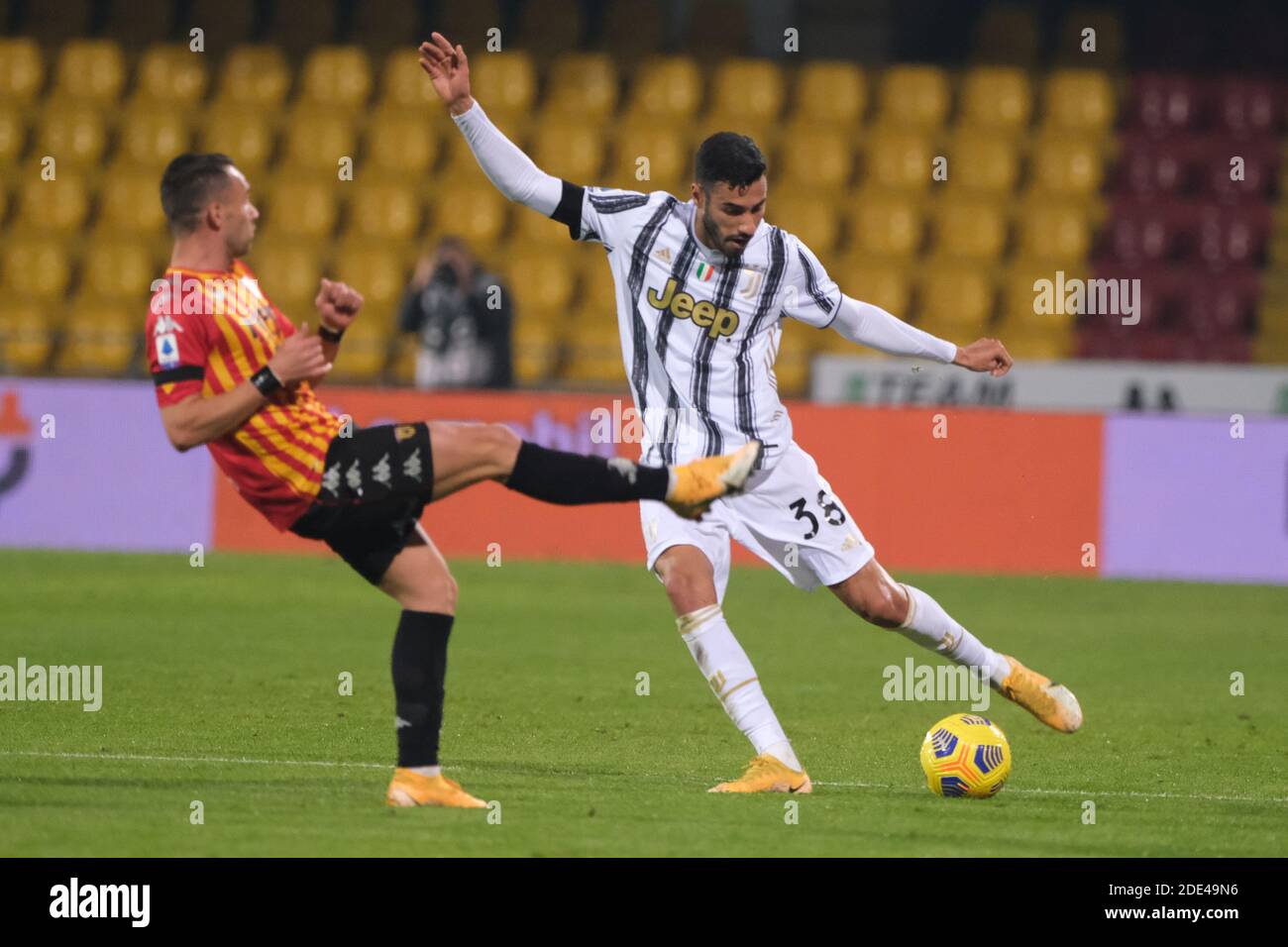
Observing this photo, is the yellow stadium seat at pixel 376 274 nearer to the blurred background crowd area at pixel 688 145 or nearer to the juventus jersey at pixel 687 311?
the blurred background crowd area at pixel 688 145

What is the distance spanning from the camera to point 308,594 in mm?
14086

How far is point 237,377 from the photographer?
6.57m

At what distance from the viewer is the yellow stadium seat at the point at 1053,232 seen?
20719mm

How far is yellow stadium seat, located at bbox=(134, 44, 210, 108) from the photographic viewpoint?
21.6 m

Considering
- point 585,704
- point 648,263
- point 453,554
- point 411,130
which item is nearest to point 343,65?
point 411,130

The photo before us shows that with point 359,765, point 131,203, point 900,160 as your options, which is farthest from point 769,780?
point 131,203

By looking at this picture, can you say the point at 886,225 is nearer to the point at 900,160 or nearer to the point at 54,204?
the point at 900,160

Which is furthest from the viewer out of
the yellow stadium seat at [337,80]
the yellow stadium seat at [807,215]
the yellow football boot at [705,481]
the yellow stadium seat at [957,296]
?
the yellow stadium seat at [337,80]

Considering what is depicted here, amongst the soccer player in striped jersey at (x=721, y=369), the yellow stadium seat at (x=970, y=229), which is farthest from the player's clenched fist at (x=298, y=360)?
the yellow stadium seat at (x=970, y=229)

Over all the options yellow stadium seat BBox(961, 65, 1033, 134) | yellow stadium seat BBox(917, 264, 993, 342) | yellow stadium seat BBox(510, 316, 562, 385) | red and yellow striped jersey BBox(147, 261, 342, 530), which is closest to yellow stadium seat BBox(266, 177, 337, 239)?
yellow stadium seat BBox(510, 316, 562, 385)

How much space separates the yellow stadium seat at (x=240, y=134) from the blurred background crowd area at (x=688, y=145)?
0.09 feet

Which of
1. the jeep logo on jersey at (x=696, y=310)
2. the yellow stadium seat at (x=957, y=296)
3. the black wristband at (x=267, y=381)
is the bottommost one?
the black wristband at (x=267, y=381)

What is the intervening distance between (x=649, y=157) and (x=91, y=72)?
609 cm
